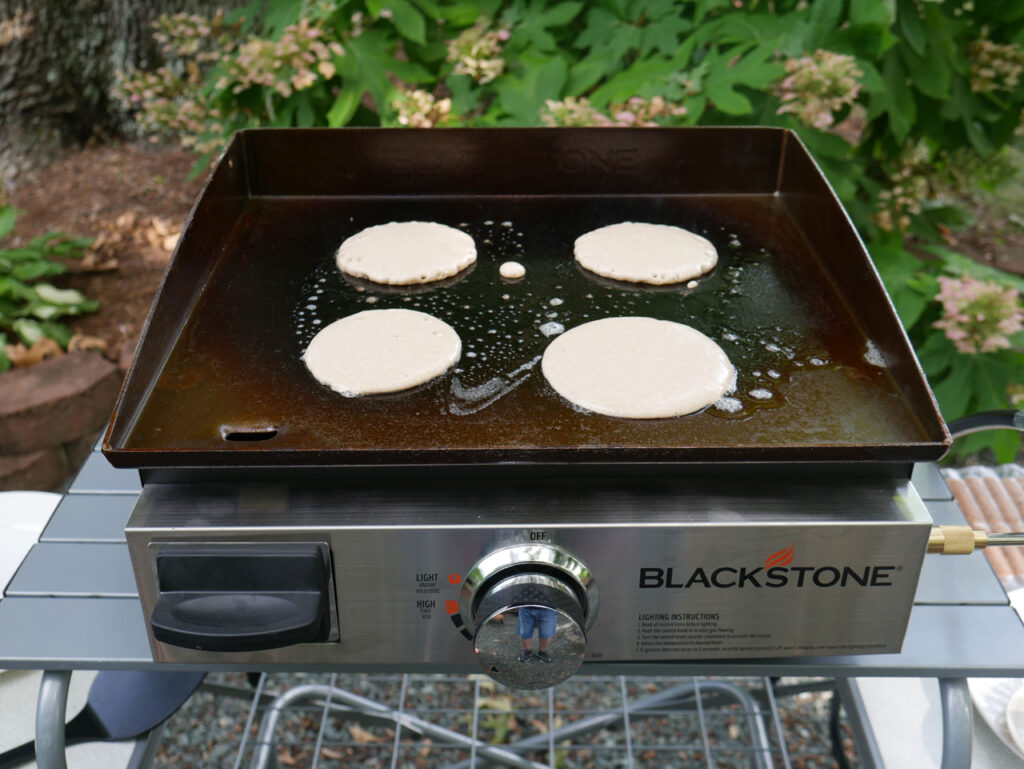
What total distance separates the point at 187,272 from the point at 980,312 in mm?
1680

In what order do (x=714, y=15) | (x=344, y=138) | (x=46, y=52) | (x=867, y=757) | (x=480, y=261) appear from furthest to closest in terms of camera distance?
(x=46, y=52) → (x=714, y=15) → (x=344, y=138) → (x=480, y=261) → (x=867, y=757)

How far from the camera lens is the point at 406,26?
6.56ft

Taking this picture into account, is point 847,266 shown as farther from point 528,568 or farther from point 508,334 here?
point 528,568

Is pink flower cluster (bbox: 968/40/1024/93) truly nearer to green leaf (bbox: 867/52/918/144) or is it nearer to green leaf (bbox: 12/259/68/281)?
green leaf (bbox: 867/52/918/144)

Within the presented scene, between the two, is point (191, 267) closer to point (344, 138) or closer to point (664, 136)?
point (344, 138)

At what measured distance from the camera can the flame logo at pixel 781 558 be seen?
890 millimetres

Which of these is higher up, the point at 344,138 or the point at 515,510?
the point at 344,138

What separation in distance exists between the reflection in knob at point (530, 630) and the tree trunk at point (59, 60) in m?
3.46

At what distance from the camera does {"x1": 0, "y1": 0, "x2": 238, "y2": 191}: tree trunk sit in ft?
11.3

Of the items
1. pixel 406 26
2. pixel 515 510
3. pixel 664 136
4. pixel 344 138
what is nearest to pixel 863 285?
pixel 664 136

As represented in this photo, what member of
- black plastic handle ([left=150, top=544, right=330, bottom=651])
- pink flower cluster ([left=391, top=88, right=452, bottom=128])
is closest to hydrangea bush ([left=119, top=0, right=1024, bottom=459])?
pink flower cluster ([left=391, top=88, right=452, bottom=128])

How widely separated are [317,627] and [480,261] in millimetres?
734

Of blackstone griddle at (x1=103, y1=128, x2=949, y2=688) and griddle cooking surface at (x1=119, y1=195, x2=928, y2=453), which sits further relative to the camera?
griddle cooking surface at (x1=119, y1=195, x2=928, y2=453)

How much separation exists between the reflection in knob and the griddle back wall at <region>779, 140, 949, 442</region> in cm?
44
